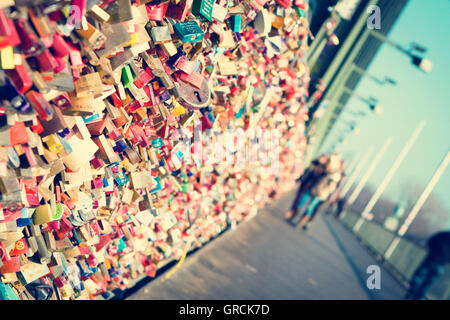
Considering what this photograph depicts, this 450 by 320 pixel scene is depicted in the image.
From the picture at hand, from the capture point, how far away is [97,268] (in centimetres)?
231

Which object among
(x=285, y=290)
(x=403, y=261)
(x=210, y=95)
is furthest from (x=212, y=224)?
(x=403, y=261)

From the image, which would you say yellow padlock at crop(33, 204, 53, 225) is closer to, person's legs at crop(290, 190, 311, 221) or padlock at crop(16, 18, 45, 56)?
padlock at crop(16, 18, 45, 56)

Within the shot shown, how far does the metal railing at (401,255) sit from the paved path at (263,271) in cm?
282

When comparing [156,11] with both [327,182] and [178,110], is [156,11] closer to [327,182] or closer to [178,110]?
[178,110]

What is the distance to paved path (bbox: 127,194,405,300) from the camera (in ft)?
11.0

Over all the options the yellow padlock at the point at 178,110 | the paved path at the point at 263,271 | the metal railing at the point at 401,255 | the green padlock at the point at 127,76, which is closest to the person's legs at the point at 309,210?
the paved path at the point at 263,271

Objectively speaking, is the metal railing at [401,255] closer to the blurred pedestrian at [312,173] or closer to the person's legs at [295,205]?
the person's legs at [295,205]

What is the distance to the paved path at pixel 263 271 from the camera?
3.34 meters

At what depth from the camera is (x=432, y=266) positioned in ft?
24.2

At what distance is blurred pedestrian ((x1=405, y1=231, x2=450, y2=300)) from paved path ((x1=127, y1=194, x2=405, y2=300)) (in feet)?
2.11

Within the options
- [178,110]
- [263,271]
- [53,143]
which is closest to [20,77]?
[53,143]

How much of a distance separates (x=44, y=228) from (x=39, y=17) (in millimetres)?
1050

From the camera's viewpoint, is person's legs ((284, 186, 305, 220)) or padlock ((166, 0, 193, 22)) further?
person's legs ((284, 186, 305, 220))

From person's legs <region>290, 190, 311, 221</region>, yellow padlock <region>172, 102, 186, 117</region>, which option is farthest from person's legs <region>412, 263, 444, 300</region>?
yellow padlock <region>172, 102, 186, 117</region>
